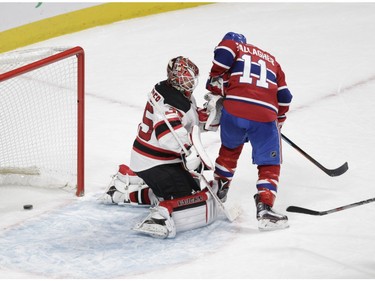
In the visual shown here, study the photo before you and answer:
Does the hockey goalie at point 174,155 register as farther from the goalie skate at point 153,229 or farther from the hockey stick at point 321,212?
the hockey stick at point 321,212

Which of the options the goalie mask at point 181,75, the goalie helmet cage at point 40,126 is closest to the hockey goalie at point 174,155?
the goalie mask at point 181,75

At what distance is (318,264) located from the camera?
10.3 feet

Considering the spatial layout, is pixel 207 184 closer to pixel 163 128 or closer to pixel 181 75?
pixel 163 128

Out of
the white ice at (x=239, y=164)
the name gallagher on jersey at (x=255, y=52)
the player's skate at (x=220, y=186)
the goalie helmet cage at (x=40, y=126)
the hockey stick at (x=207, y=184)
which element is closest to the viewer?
the white ice at (x=239, y=164)

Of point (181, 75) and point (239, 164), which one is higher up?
point (181, 75)

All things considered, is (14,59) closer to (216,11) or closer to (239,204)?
(239,204)

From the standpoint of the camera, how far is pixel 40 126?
4.27 meters

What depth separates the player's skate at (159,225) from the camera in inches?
134

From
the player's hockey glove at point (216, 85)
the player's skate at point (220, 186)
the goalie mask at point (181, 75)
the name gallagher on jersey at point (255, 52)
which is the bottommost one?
the player's skate at point (220, 186)

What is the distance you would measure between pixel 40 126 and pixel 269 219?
4.15ft

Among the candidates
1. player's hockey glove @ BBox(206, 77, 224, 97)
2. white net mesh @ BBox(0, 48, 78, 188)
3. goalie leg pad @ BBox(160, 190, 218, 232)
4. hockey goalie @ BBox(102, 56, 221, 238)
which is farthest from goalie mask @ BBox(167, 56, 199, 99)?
white net mesh @ BBox(0, 48, 78, 188)

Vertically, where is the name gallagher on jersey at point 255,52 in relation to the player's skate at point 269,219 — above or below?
above

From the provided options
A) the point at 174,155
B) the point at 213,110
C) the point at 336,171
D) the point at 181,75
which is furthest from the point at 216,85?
the point at 336,171

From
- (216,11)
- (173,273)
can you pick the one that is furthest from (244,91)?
(216,11)
